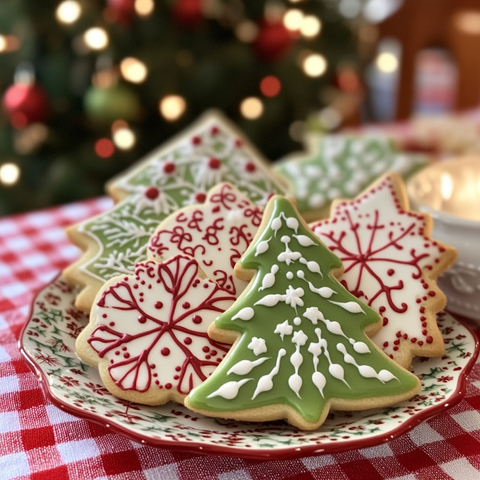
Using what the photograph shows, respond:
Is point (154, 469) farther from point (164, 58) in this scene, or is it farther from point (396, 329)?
point (164, 58)

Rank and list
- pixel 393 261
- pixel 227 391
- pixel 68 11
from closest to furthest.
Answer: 1. pixel 227 391
2. pixel 393 261
3. pixel 68 11

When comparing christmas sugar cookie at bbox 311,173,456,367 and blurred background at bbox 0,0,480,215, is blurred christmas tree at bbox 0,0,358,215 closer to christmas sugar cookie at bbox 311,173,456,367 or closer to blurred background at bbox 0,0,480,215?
blurred background at bbox 0,0,480,215

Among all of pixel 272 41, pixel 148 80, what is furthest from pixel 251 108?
pixel 148 80

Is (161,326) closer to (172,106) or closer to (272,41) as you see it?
(172,106)

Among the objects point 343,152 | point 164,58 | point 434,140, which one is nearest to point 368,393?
point 343,152

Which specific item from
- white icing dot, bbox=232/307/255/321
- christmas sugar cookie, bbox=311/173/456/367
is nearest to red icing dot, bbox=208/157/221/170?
christmas sugar cookie, bbox=311/173/456/367
